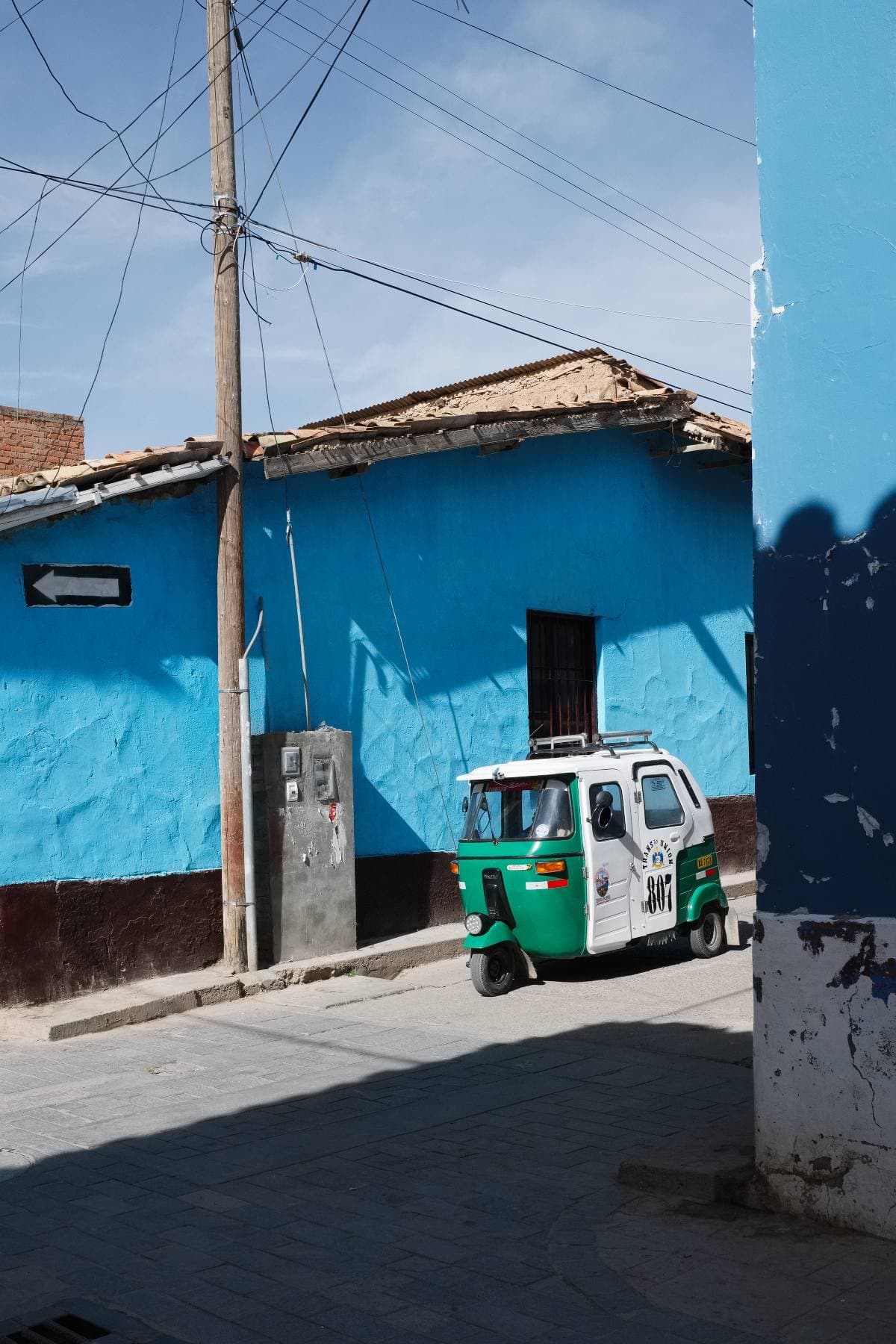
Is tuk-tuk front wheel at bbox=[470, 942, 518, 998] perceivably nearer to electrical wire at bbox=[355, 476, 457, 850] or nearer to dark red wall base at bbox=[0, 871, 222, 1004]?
dark red wall base at bbox=[0, 871, 222, 1004]

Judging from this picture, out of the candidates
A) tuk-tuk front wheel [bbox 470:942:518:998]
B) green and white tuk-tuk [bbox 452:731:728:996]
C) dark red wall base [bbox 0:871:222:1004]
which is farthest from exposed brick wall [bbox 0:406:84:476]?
tuk-tuk front wheel [bbox 470:942:518:998]

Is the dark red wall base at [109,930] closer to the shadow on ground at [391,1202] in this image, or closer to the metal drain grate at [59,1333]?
the shadow on ground at [391,1202]

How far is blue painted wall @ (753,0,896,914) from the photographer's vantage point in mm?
5004

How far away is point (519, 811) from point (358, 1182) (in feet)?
15.0

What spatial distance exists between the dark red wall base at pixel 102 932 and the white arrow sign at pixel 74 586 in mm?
2171

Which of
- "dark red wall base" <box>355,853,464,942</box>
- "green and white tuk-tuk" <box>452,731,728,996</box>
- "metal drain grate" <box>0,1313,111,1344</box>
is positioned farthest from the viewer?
"dark red wall base" <box>355,853,464,942</box>

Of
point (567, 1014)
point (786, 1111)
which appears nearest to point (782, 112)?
point (786, 1111)

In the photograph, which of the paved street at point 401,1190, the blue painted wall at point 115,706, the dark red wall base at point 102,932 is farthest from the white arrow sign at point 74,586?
the paved street at point 401,1190

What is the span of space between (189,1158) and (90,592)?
16.8 feet

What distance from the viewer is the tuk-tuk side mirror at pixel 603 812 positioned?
389 inches

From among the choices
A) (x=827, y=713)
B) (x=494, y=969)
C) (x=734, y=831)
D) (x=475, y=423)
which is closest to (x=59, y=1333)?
(x=827, y=713)

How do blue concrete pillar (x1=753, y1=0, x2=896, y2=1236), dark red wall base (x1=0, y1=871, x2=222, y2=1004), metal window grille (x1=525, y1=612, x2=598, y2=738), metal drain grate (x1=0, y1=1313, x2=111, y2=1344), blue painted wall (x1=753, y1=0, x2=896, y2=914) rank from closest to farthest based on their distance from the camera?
metal drain grate (x1=0, y1=1313, x2=111, y2=1344)
blue concrete pillar (x1=753, y1=0, x2=896, y2=1236)
blue painted wall (x1=753, y1=0, x2=896, y2=914)
dark red wall base (x1=0, y1=871, x2=222, y2=1004)
metal window grille (x1=525, y1=612, x2=598, y2=738)

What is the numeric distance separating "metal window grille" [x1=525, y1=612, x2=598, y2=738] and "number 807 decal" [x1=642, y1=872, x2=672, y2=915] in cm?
327

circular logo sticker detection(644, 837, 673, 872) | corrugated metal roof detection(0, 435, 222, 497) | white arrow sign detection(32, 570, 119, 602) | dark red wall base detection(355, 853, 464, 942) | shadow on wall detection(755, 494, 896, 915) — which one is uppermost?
corrugated metal roof detection(0, 435, 222, 497)
